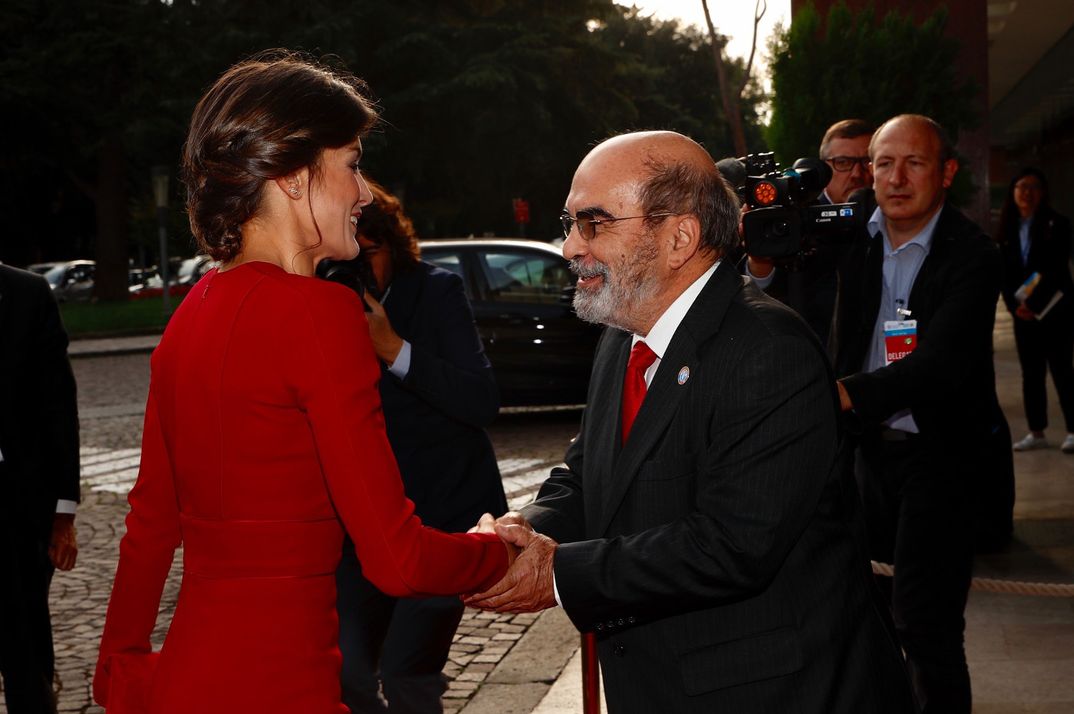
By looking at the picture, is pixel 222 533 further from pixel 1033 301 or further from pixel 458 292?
pixel 1033 301

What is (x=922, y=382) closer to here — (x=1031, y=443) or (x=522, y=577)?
(x=522, y=577)

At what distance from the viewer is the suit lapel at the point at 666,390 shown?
2494 mm

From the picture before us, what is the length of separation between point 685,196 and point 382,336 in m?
1.38

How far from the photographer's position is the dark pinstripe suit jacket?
237cm

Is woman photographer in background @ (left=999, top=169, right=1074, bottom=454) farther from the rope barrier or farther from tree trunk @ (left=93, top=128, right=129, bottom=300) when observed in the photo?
tree trunk @ (left=93, top=128, right=129, bottom=300)

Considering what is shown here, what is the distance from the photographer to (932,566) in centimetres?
402

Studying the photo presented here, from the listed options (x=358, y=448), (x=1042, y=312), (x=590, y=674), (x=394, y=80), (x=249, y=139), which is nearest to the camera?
(x=358, y=448)

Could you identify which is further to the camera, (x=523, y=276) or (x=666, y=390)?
(x=523, y=276)

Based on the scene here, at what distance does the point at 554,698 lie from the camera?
16.9ft

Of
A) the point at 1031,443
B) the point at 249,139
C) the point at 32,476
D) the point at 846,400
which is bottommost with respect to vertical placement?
the point at 1031,443

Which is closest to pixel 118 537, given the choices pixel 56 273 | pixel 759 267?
pixel 759 267

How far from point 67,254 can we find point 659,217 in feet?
205

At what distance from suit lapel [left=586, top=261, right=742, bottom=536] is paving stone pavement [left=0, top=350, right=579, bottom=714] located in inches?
75.5

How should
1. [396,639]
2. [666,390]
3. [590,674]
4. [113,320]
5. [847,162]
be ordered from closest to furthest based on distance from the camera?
[666,390], [396,639], [590,674], [847,162], [113,320]
